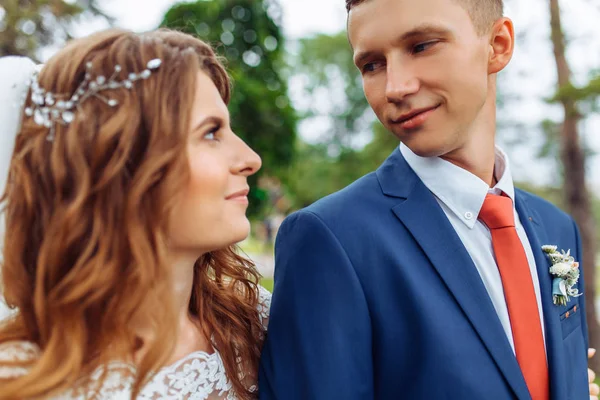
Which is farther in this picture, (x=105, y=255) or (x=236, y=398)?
(x=236, y=398)

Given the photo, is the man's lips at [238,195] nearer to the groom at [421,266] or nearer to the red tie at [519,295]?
the groom at [421,266]

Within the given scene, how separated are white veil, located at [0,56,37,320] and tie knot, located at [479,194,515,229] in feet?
5.53

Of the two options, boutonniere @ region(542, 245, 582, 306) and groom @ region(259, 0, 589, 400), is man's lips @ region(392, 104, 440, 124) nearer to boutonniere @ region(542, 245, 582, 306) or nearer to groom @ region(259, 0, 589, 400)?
groom @ region(259, 0, 589, 400)

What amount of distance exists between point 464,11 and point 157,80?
3.45 ft

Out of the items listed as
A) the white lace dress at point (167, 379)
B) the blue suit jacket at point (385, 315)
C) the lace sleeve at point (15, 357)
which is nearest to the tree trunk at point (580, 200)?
the blue suit jacket at point (385, 315)

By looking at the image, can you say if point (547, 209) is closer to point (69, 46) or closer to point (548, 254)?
point (548, 254)

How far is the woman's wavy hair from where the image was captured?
5.86ft

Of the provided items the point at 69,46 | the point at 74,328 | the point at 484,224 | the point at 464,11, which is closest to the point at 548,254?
the point at 484,224

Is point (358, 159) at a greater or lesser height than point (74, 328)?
lesser

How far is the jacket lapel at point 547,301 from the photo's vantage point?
6.17 feet

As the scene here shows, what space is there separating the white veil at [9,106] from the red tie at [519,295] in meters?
1.69

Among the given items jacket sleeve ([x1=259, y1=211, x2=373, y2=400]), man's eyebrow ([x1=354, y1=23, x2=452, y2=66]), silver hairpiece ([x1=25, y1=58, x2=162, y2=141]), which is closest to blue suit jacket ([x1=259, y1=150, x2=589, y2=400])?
jacket sleeve ([x1=259, y1=211, x2=373, y2=400])

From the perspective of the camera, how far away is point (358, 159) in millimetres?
27969

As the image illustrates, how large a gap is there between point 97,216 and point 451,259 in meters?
1.17
